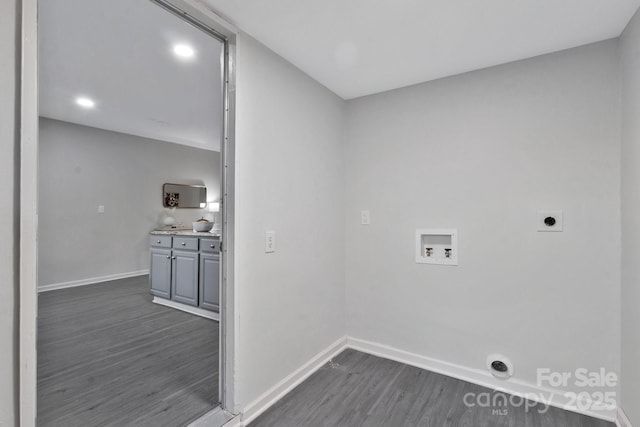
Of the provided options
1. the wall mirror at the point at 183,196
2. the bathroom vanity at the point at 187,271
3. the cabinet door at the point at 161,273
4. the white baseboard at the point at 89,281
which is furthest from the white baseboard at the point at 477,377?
the wall mirror at the point at 183,196

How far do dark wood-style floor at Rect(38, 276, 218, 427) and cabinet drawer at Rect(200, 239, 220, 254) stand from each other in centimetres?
78

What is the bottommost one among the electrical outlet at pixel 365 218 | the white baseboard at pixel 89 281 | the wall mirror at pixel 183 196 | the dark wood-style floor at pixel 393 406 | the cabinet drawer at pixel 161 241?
the dark wood-style floor at pixel 393 406

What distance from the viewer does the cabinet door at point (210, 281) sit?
341cm

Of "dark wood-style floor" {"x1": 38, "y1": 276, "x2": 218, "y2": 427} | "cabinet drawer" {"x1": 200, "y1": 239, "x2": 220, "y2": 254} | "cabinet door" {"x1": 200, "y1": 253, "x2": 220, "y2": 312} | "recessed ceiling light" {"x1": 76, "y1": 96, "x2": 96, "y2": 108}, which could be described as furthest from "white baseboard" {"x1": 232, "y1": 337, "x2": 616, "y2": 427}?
"recessed ceiling light" {"x1": 76, "y1": 96, "x2": 96, "y2": 108}

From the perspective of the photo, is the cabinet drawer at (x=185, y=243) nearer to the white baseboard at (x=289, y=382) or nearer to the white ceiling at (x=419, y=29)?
the white baseboard at (x=289, y=382)

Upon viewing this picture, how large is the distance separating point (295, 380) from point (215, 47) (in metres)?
2.53

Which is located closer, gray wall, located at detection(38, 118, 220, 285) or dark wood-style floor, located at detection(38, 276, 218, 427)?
dark wood-style floor, located at detection(38, 276, 218, 427)

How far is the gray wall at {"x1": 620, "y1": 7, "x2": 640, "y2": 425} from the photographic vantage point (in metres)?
1.57

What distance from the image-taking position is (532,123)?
204 cm

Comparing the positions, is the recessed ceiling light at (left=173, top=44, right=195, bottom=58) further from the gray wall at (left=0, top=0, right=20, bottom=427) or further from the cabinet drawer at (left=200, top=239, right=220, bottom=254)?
the cabinet drawer at (left=200, top=239, right=220, bottom=254)

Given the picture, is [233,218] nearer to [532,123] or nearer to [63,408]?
[63,408]

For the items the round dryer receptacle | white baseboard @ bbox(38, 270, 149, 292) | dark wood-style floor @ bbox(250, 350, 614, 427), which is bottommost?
dark wood-style floor @ bbox(250, 350, 614, 427)

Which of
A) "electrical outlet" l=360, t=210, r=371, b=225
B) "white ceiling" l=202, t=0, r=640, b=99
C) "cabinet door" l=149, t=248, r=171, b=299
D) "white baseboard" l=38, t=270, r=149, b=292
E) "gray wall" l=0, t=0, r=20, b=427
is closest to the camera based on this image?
"gray wall" l=0, t=0, r=20, b=427

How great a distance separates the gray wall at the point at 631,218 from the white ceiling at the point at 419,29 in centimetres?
21
